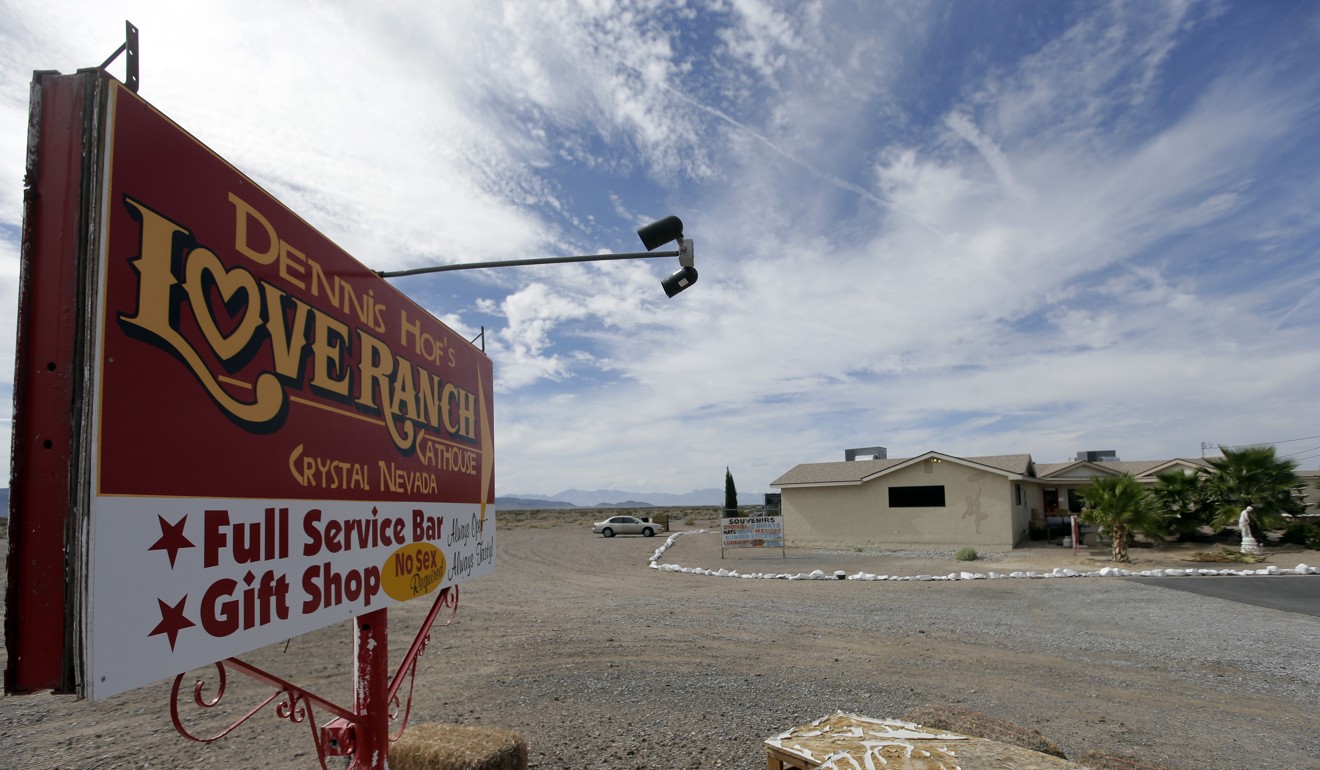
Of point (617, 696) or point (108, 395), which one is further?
point (617, 696)

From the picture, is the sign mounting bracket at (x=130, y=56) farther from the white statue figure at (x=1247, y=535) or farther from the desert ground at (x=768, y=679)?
the white statue figure at (x=1247, y=535)

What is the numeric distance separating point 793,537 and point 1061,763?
28.6 metres

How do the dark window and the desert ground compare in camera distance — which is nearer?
the desert ground

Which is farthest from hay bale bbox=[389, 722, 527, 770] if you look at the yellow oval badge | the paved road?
the paved road

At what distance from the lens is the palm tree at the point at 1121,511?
20797 mm

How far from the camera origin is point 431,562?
4113mm

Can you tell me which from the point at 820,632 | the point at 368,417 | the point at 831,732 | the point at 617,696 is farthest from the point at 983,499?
the point at 368,417

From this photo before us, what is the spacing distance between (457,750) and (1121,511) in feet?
72.0

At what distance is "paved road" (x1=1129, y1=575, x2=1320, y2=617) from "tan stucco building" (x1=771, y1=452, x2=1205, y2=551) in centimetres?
928

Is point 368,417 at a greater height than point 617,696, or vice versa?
point 368,417

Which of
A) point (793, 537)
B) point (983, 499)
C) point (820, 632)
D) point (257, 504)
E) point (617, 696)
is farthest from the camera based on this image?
point (793, 537)

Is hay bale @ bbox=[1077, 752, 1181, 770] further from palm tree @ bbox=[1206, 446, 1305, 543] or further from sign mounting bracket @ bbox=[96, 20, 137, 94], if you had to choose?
palm tree @ bbox=[1206, 446, 1305, 543]

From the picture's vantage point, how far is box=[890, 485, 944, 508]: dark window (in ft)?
91.9

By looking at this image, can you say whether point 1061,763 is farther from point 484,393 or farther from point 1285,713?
point 1285,713
